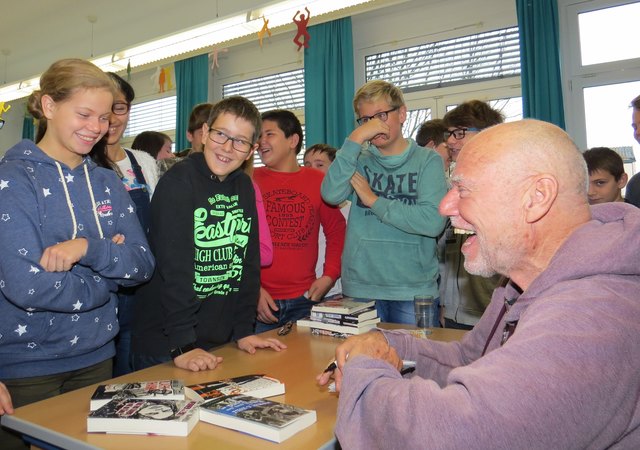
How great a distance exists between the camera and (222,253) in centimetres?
189

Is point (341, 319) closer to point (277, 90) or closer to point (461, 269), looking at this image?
point (461, 269)

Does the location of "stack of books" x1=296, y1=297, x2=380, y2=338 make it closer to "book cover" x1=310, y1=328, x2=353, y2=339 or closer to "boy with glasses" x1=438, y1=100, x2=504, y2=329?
"book cover" x1=310, y1=328, x2=353, y2=339

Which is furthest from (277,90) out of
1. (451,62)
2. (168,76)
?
(451,62)

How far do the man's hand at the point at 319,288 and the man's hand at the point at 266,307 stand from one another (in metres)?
0.21

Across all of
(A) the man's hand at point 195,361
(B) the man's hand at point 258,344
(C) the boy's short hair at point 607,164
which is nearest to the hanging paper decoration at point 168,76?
(C) the boy's short hair at point 607,164

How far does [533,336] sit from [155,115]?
27.3 feet

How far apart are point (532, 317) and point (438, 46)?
17.3ft

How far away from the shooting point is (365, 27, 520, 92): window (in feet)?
16.9

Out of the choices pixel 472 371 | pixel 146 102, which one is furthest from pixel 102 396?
pixel 146 102

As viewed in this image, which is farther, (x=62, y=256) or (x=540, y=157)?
(x=62, y=256)

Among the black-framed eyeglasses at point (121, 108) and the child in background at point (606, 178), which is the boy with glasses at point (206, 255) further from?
the child in background at point (606, 178)

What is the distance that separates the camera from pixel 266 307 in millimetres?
2465

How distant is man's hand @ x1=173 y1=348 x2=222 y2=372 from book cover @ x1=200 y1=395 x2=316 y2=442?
0.35 metres

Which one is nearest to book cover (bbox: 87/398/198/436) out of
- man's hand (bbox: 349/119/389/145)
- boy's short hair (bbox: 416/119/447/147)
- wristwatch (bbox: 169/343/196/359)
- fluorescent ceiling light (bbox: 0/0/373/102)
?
wristwatch (bbox: 169/343/196/359)
